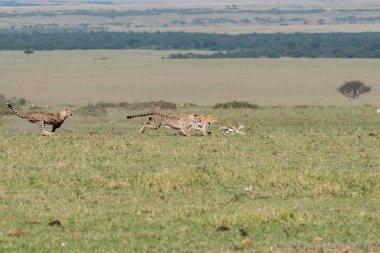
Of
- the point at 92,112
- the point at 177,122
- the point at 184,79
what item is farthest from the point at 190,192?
the point at 184,79

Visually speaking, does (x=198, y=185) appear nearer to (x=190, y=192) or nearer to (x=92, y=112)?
(x=190, y=192)

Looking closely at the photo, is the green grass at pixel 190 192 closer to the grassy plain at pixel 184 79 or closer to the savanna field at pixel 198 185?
the savanna field at pixel 198 185

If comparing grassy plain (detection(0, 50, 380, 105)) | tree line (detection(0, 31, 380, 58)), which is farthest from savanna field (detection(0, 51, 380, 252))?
tree line (detection(0, 31, 380, 58))

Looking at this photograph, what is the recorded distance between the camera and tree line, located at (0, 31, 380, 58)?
98750 mm

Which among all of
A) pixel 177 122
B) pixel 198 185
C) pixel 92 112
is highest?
pixel 198 185

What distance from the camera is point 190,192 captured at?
13.0 meters

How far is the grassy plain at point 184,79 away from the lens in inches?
2096

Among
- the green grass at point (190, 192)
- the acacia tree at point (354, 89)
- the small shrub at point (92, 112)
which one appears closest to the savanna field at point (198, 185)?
the green grass at point (190, 192)

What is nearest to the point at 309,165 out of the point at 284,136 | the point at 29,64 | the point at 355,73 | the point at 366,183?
the point at 366,183

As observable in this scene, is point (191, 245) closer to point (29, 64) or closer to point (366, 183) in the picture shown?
point (366, 183)

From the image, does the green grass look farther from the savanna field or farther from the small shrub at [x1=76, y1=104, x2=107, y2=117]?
the small shrub at [x1=76, y1=104, x2=107, y2=117]

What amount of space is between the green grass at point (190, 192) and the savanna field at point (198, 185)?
1 cm

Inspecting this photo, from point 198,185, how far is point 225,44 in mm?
107685

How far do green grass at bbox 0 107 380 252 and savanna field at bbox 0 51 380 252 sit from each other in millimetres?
15
